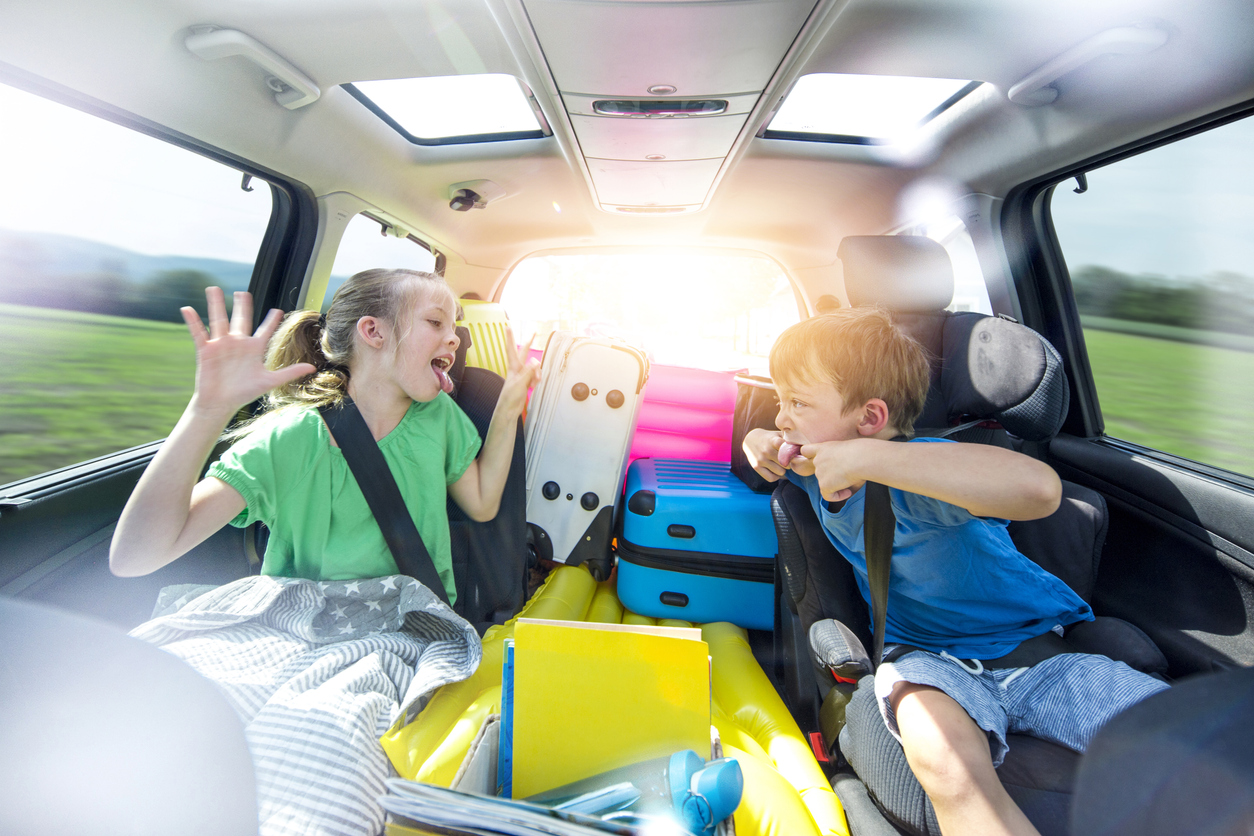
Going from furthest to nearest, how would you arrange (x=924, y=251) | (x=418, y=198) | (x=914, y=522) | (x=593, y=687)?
(x=418, y=198)
(x=924, y=251)
(x=914, y=522)
(x=593, y=687)

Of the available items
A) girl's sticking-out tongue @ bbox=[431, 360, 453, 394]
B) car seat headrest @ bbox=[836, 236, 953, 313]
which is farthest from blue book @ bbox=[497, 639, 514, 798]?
car seat headrest @ bbox=[836, 236, 953, 313]

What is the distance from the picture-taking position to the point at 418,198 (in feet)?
9.62

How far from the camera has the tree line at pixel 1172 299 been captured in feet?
5.16

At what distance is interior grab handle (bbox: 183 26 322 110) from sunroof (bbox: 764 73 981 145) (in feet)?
5.29

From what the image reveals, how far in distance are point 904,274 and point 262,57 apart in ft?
6.59

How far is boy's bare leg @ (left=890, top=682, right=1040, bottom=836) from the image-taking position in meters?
0.93

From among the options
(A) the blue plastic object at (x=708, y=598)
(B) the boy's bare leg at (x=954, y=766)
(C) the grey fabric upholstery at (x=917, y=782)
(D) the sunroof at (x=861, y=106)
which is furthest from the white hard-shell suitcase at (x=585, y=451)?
(B) the boy's bare leg at (x=954, y=766)

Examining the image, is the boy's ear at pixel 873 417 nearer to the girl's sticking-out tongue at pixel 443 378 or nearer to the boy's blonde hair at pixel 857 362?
the boy's blonde hair at pixel 857 362

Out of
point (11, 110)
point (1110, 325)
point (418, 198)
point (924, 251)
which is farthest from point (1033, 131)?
point (11, 110)

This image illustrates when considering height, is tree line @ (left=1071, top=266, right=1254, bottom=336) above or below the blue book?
above

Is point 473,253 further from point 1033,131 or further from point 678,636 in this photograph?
point 678,636

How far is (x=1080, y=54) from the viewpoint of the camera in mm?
1548

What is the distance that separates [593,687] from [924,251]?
Result: 168 centimetres

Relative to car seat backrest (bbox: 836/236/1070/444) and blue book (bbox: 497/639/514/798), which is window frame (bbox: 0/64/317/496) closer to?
blue book (bbox: 497/639/514/798)
